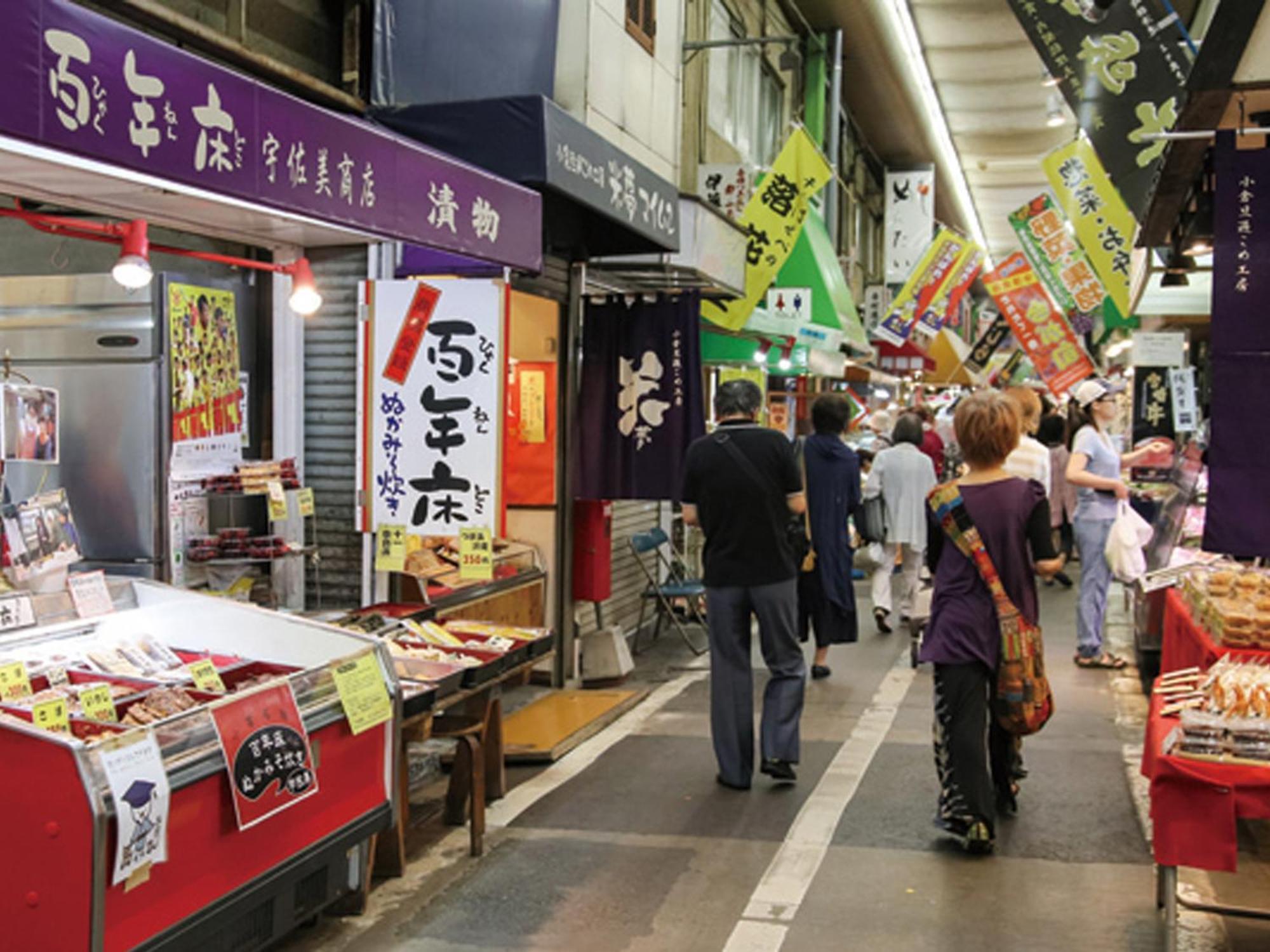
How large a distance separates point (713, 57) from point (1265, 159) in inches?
458

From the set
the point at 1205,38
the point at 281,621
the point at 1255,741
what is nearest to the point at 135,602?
the point at 281,621

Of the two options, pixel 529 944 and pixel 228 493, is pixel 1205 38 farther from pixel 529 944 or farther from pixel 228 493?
pixel 228 493

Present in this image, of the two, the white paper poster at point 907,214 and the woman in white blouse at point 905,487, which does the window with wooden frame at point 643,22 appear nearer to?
the woman in white blouse at point 905,487

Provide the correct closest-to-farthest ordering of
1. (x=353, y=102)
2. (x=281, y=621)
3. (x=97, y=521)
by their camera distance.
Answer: (x=281, y=621) → (x=97, y=521) → (x=353, y=102)

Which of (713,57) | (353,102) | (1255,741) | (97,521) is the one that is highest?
(713,57)

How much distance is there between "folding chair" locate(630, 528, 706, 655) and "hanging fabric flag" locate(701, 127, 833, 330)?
8.45 feet

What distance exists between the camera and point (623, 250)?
32.3ft

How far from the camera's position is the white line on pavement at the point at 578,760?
23.0ft

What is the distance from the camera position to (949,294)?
23688 mm

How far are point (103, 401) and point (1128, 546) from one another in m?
7.48

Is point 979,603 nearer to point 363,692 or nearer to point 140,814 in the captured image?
point 363,692

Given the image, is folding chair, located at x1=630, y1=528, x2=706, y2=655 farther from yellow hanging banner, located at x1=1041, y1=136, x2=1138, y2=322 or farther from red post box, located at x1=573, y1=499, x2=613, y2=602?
yellow hanging banner, located at x1=1041, y1=136, x2=1138, y2=322

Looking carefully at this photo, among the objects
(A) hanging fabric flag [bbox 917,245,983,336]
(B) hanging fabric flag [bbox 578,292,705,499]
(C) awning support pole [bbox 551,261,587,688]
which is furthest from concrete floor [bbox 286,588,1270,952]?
(A) hanging fabric flag [bbox 917,245,983,336]

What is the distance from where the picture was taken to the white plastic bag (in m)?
9.88
